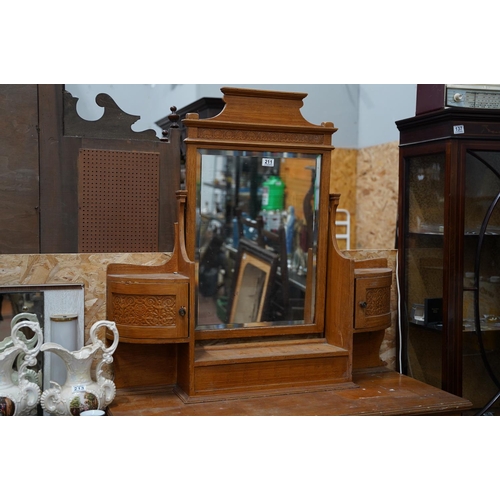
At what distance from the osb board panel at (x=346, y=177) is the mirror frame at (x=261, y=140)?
7.81 ft

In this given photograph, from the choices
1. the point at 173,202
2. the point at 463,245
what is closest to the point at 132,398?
the point at 173,202

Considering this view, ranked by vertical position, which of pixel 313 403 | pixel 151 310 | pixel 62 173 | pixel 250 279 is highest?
pixel 62 173

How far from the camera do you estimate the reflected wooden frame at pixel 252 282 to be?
3023 millimetres

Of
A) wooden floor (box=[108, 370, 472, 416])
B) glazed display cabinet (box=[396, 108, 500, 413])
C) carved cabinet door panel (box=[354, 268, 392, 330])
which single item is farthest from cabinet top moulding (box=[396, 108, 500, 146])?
wooden floor (box=[108, 370, 472, 416])

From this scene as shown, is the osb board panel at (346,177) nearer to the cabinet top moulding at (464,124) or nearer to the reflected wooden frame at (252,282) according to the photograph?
the cabinet top moulding at (464,124)

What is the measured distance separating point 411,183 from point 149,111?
276 cm

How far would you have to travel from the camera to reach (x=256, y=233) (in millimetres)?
3070

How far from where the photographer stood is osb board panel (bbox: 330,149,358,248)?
5.41m

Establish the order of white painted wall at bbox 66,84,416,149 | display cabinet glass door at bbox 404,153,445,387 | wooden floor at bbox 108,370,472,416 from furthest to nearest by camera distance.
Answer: white painted wall at bbox 66,84,416,149 < display cabinet glass door at bbox 404,153,445,387 < wooden floor at bbox 108,370,472,416

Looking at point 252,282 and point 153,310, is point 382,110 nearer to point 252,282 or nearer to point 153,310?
point 252,282

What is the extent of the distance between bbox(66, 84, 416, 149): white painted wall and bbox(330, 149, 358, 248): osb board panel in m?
0.08

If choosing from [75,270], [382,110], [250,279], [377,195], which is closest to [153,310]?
[75,270]

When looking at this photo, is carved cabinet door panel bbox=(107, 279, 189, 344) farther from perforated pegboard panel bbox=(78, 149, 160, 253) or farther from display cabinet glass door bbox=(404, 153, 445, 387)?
display cabinet glass door bbox=(404, 153, 445, 387)

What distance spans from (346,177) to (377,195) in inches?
16.8
